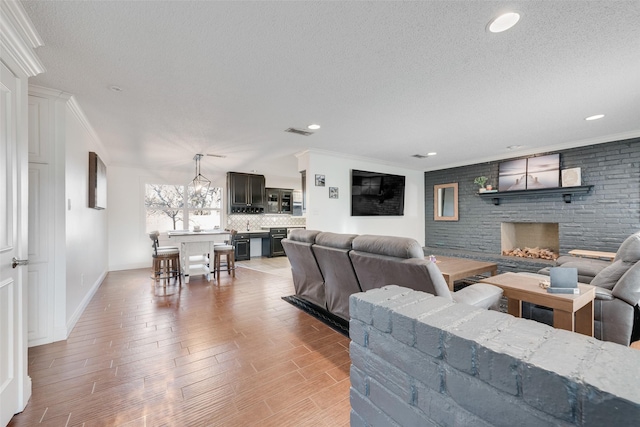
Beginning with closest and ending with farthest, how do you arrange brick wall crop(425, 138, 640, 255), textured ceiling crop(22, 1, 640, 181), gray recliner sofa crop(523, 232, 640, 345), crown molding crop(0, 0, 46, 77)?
crown molding crop(0, 0, 46, 77)
textured ceiling crop(22, 1, 640, 181)
gray recliner sofa crop(523, 232, 640, 345)
brick wall crop(425, 138, 640, 255)

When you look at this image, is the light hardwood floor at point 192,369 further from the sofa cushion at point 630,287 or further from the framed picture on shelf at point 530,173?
the framed picture on shelf at point 530,173

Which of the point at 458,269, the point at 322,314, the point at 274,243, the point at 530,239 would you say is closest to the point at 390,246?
the point at 322,314

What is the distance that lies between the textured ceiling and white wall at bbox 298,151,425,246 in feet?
3.40

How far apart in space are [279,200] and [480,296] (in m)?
6.70

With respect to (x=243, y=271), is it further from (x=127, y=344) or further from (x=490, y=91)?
(x=490, y=91)

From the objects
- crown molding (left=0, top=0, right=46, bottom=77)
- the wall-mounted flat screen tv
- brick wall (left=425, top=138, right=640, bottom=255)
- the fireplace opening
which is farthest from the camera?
the wall-mounted flat screen tv

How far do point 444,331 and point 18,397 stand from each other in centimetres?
248

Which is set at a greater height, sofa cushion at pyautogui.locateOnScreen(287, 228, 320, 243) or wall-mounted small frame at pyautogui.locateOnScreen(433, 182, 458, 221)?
wall-mounted small frame at pyautogui.locateOnScreen(433, 182, 458, 221)

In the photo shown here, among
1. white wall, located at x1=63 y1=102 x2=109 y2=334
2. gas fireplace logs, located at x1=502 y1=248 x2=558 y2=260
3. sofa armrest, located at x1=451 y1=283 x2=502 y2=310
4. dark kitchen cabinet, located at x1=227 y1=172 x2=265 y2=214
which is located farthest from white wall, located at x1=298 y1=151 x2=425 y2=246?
white wall, located at x1=63 y1=102 x2=109 y2=334

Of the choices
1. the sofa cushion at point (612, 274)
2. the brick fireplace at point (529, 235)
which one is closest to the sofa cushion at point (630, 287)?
the sofa cushion at point (612, 274)

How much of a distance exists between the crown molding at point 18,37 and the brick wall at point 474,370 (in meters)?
2.35

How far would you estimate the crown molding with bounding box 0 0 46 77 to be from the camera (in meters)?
1.47

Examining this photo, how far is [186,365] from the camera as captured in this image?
83.2 inches

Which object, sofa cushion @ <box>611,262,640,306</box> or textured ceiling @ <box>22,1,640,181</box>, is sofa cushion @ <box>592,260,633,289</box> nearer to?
sofa cushion @ <box>611,262,640,306</box>
